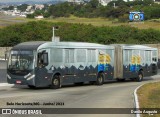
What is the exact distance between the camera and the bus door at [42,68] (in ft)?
92.2

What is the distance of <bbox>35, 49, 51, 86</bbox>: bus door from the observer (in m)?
28.1

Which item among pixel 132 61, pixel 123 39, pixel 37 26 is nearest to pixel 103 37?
pixel 123 39

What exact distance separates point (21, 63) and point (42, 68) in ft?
4.17

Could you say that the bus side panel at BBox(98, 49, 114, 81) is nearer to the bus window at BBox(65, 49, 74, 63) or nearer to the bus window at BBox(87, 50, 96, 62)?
the bus window at BBox(87, 50, 96, 62)

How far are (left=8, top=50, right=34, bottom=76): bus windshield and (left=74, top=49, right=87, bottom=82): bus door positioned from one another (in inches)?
195

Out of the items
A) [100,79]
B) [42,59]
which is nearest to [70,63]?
[42,59]

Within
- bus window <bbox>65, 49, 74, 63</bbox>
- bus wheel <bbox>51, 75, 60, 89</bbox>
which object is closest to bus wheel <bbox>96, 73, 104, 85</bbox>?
→ bus window <bbox>65, 49, 74, 63</bbox>

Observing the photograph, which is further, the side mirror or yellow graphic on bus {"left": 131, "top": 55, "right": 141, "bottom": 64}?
yellow graphic on bus {"left": 131, "top": 55, "right": 141, "bottom": 64}

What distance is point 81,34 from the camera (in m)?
81.4

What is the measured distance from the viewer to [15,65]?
92.9ft

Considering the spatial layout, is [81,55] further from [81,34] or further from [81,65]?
[81,34]

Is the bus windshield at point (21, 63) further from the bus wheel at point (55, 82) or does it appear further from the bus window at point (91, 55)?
the bus window at point (91, 55)

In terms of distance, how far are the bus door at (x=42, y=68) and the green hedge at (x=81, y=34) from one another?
46.6m

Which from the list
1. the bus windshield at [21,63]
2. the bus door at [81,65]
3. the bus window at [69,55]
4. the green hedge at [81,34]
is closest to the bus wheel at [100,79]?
the bus door at [81,65]
